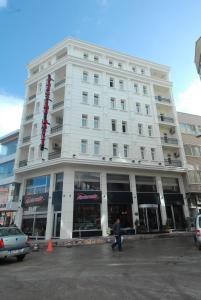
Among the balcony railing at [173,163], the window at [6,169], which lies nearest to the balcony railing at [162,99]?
the balcony railing at [173,163]

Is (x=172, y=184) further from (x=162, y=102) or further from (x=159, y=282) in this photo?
(x=159, y=282)

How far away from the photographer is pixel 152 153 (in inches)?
1107

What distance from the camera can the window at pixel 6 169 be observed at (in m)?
30.2

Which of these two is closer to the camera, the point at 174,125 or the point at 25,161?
the point at 25,161

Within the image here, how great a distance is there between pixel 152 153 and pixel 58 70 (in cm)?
1586

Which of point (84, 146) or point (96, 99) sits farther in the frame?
point (96, 99)

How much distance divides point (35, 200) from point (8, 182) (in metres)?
5.78

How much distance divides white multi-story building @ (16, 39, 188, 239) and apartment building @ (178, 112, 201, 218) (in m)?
1.32

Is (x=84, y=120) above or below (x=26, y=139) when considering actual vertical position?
above

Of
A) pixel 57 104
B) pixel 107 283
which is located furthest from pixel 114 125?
pixel 107 283

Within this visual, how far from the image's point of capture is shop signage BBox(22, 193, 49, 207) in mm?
23719

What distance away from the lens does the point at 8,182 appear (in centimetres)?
2808

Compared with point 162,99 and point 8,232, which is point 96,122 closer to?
point 162,99

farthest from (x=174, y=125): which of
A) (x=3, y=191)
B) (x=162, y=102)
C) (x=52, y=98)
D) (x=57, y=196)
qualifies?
(x=3, y=191)
